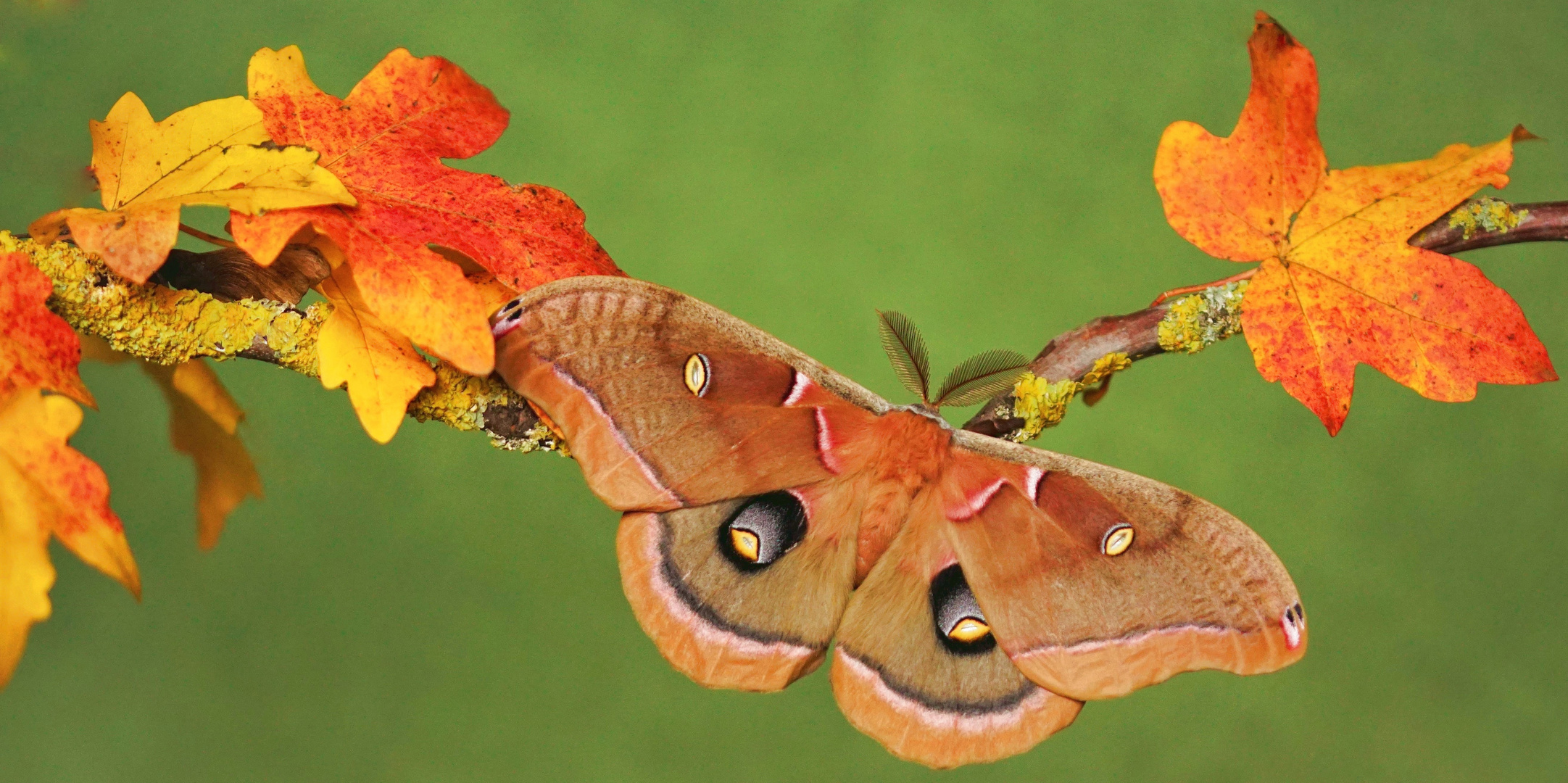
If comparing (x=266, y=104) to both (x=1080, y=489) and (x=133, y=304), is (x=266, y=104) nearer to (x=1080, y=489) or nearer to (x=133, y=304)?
(x=133, y=304)

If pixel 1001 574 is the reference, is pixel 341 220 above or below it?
above

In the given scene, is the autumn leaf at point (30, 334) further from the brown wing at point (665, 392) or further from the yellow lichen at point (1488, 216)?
the yellow lichen at point (1488, 216)

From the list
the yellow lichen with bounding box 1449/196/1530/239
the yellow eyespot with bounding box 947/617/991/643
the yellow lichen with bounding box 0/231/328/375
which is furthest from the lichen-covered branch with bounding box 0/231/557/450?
the yellow lichen with bounding box 1449/196/1530/239

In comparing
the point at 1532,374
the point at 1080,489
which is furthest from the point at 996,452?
the point at 1532,374

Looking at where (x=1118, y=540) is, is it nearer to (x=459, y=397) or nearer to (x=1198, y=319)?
(x=1198, y=319)

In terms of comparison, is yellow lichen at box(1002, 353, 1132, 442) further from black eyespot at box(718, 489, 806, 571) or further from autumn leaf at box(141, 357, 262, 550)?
autumn leaf at box(141, 357, 262, 550)

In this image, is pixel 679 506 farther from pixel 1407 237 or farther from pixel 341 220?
pixel 1407 237

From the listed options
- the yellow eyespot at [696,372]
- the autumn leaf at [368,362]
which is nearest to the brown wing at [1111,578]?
the yellow eyespot at [696,372]
